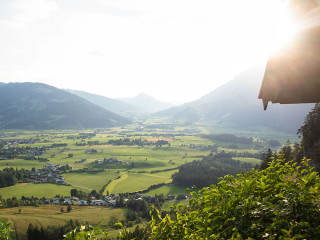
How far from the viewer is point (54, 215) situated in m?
75.6

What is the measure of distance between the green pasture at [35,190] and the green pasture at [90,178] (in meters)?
5.86

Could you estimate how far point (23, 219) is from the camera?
69812 mm

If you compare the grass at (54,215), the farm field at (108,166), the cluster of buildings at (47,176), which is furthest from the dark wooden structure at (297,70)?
the cluster of buildings at (47,176)

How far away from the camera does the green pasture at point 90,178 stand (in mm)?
105119

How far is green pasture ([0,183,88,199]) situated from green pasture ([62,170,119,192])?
231 inches

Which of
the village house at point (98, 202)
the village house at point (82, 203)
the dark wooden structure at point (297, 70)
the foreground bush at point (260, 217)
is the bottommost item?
the village house at point (82, 203)

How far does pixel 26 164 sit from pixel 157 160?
89.4 m

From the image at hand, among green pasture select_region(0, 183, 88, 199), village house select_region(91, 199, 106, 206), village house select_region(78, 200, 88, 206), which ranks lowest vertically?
green pasture select_region(0, 183, 88, 199)

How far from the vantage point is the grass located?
67125 millimetres

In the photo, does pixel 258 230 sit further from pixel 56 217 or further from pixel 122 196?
pixel 122 196

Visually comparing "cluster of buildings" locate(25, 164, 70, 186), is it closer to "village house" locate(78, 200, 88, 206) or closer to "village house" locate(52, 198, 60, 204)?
"village house" locate(52, 198, 60, 204)

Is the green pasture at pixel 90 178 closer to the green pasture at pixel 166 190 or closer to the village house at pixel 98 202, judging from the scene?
the village house at pixel 98 202

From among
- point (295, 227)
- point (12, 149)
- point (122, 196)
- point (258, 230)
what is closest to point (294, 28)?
point (295, 227)

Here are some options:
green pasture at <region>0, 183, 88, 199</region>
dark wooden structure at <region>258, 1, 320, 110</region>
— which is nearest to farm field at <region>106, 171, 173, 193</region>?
green pasture at <region>0, 183, 88, 199</region>
